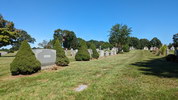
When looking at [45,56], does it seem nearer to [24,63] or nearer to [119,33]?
[24,63]

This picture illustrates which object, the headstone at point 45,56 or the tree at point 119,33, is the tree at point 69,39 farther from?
the headstone at point 45,56

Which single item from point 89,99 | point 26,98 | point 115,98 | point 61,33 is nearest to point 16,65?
point 26,98

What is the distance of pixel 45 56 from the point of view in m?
8.98

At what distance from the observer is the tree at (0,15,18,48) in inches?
980

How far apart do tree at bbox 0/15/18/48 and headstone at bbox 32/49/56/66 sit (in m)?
21.1

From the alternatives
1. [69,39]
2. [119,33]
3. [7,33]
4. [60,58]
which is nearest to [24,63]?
[60,58]

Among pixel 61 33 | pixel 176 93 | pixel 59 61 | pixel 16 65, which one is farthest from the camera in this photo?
pixel 61 33

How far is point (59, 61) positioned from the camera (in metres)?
10.1

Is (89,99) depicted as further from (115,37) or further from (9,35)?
(115,37)

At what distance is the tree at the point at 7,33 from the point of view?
24.9 meters

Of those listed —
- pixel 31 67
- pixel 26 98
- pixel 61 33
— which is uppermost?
pixel 61 33

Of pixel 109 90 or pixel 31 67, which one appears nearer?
pixel 109 90

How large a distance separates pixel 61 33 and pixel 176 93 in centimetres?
8050

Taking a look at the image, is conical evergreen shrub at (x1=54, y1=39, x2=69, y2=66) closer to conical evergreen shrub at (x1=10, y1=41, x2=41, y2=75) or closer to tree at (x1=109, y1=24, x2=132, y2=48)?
conical evergreen shrub at (x1=10, y1=41, x2=41, y2=75)
